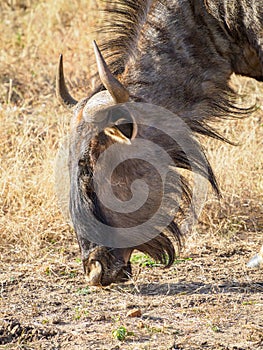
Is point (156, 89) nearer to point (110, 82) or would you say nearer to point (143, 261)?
point (110, 82)

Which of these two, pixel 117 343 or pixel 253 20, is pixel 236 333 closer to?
pixel 117 343

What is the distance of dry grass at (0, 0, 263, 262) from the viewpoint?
6434 mm

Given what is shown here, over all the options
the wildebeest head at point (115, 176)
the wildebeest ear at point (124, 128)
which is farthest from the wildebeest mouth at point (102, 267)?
the wildebeest ear at point (124, 128)

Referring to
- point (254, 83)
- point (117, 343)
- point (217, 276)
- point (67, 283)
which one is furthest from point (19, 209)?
point (254, 83)

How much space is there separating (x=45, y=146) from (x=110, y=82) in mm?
2984

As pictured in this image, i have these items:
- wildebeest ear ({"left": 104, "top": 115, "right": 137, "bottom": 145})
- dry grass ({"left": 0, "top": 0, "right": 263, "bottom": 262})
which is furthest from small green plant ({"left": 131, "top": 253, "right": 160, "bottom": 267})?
wildebeest ear ({"left": 104, "top": 115, "right": 137, "bottom": 145})

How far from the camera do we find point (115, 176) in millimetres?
4953

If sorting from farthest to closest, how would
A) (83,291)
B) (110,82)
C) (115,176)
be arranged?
1. (83,291)
2. (115,176)
3. (110,82)

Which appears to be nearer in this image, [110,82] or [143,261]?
[110,82]

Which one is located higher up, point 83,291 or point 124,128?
point 124,128

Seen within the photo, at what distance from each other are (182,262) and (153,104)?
1.40 m

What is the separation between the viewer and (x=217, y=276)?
18.4 feet

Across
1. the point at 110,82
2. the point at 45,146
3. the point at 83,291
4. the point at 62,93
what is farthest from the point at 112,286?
the point at 45,146

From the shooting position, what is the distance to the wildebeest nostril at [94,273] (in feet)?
16.3
